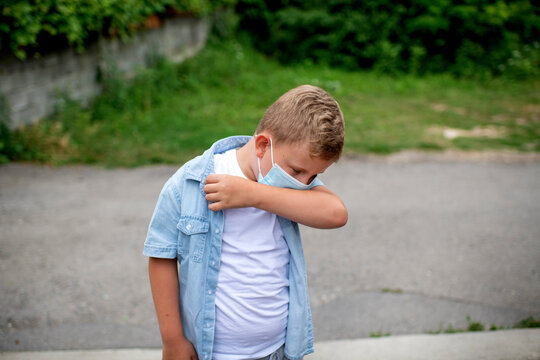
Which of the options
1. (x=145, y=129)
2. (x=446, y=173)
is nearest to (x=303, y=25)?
(x=145, y=129)

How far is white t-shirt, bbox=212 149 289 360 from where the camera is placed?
1.64m

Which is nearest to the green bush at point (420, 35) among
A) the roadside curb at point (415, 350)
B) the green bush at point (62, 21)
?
the green bush at point (62, 21)

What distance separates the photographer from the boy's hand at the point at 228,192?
4.88ft

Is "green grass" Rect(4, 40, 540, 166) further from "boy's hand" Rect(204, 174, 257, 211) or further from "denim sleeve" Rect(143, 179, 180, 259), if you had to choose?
"boy's hand" Rect(204, 174, 257, 211)

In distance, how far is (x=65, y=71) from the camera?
22.8ft

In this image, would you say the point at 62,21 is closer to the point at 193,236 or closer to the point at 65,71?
the point at 65,71

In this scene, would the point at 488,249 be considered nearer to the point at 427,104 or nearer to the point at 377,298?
the point at 377,298

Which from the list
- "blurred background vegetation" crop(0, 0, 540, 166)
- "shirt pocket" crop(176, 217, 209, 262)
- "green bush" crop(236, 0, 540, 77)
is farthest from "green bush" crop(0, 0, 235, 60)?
"green bush" crop(236, 0, 540, 77)

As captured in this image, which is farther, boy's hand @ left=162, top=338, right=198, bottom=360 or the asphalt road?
the asphalt road

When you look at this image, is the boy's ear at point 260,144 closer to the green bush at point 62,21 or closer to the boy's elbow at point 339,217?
the boy's elbow at point 339,217

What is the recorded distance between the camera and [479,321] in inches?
126

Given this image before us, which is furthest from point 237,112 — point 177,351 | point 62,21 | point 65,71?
point 177,351

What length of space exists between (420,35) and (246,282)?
40.1ft

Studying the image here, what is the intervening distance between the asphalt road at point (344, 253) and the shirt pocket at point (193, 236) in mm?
1565
